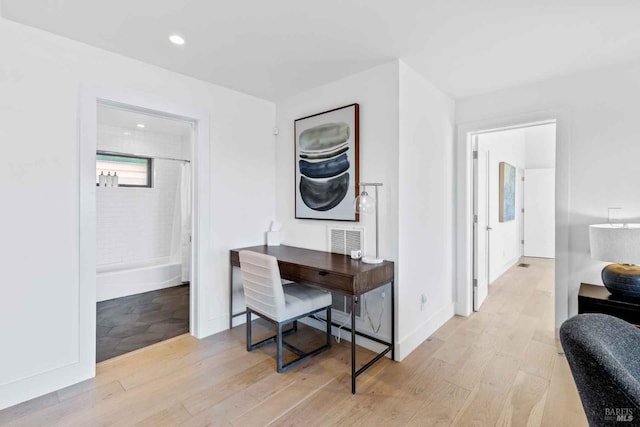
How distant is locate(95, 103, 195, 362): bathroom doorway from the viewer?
12.3 feet

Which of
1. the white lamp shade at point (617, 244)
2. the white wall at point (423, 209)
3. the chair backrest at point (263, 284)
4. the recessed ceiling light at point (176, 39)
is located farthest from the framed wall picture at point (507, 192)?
the recessed ceiling light at point (176, 39)

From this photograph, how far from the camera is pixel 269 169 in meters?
3.39

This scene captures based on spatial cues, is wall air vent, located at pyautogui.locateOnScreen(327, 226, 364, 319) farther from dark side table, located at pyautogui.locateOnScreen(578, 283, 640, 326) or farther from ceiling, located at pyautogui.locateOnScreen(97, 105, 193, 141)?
ceiling, located at pyautogui.locateOnScreen(97, 105, 193, 141)

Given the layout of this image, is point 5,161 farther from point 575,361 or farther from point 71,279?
point 575,361

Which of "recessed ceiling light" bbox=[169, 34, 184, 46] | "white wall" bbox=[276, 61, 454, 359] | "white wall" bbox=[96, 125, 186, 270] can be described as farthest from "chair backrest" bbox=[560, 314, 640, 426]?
"white wall" bbox=[96, 125, 186, 270]

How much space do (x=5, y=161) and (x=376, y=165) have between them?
2504 mm

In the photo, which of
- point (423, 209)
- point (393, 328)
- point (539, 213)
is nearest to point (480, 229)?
point (423, 209)

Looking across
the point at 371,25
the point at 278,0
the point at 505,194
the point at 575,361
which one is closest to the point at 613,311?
the point at 575,361

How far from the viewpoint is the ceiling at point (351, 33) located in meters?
1.76

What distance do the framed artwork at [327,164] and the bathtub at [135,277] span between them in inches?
95.2

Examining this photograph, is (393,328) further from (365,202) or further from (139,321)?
(139,321)

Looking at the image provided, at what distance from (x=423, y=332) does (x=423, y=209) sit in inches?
43.4

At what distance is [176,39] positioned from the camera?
83.3 inches

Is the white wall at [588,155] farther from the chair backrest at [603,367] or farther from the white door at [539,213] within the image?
the white door at [539,213]
